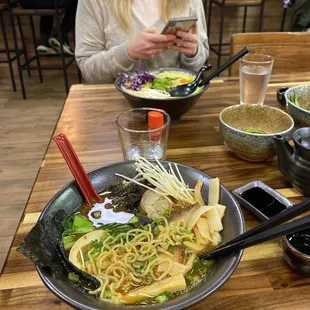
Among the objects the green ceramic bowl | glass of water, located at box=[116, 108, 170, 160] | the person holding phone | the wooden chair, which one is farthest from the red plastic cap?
the wooden chair

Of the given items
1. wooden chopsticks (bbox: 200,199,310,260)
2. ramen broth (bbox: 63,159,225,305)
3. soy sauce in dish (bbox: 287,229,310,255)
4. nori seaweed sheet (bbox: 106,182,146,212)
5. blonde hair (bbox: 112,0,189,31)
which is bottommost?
soy sauce in dish (bbox: 287,229,310,255)

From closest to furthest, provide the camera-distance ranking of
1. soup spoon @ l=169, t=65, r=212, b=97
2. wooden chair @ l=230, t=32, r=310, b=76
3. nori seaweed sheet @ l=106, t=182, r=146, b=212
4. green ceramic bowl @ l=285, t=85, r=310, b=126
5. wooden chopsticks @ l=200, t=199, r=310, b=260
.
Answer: wooden chopsticks @ l=200, t=199, r=310, b=260 < nori seaweed sheet @ l=106, t=182, r=146, b=212 < green ceramic bowl @ l=285, t=85, r=310, b=126 < soup spoon @ l=169, t=65, r=212, b=97 < wooden chair @ l=230, t=32, r=310, b=76

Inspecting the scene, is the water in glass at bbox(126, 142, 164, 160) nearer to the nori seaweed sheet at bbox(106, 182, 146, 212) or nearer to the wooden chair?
the nori seaweed sheet at bbox(106, 182, 146, 212)

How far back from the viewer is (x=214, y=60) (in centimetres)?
465

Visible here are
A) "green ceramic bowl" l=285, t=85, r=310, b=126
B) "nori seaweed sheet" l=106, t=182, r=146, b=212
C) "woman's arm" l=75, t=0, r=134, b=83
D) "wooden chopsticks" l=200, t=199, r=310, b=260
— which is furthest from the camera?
"woman's arm" l=75, t=0, r=134, b=83

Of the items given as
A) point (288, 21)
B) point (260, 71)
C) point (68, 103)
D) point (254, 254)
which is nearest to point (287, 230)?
point (254, 254)

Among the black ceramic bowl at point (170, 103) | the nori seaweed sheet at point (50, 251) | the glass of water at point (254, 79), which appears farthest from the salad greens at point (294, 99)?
the nori seaweed sheet at point (50, 251)

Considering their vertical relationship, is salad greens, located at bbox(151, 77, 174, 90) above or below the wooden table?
above

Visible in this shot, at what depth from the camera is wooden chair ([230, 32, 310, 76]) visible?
6.46 feet

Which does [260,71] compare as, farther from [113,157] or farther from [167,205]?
[167,205]

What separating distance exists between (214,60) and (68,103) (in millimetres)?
3489

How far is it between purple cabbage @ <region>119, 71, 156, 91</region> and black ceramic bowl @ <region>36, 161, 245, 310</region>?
1.90 feet

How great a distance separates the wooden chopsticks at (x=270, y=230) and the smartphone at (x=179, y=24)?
1.03 meters

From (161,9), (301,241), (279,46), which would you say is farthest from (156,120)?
(279,46)
